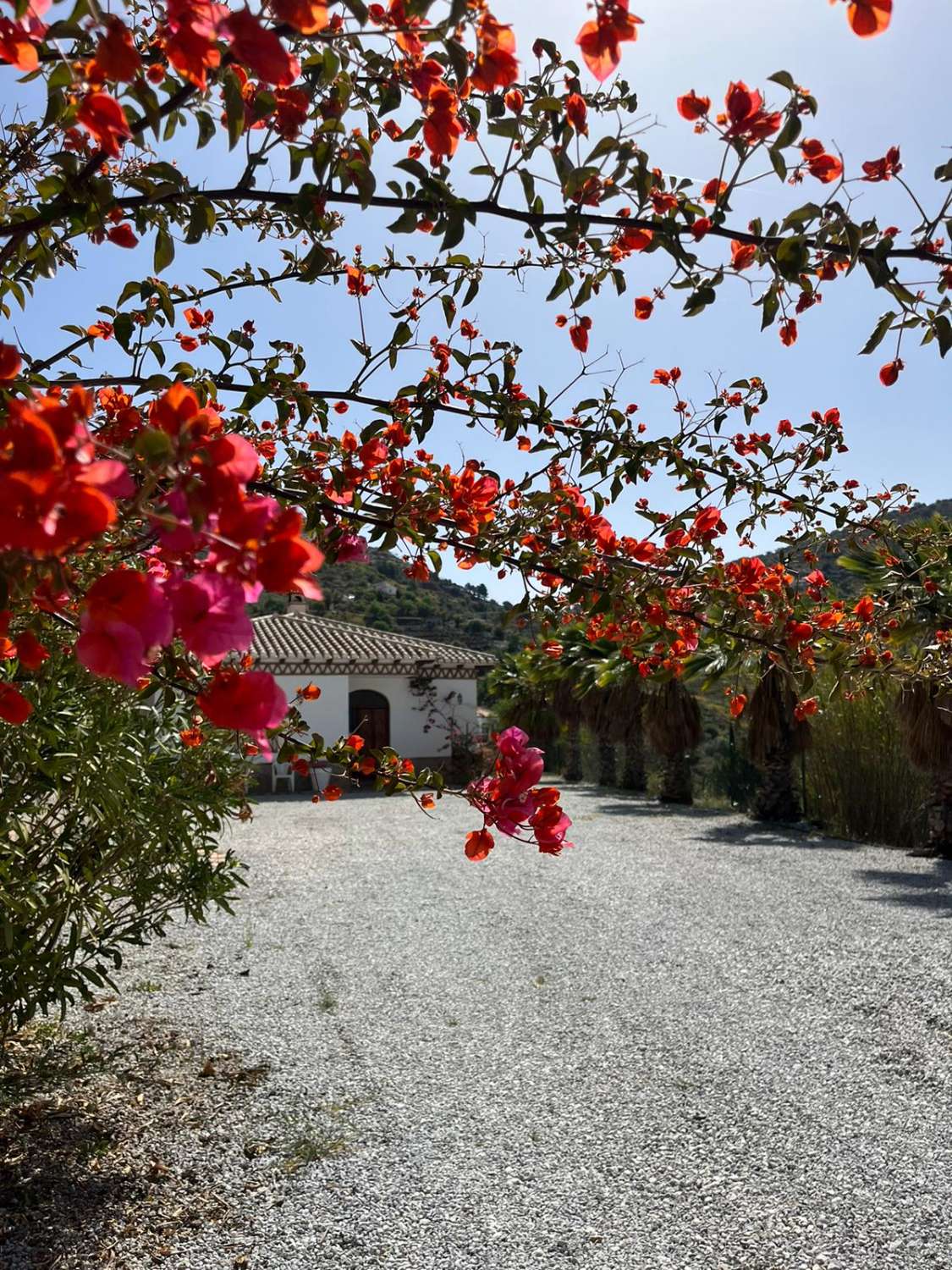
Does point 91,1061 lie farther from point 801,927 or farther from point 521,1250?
point 801,927

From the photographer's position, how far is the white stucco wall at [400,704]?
60.1 feet

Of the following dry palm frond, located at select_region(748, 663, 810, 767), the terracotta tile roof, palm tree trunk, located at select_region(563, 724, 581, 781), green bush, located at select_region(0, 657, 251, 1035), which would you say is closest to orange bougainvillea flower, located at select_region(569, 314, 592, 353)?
green bush, located at select_region(0, 657, 251, 1035)

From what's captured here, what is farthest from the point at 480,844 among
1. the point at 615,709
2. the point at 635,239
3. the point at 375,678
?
the point at 375,678

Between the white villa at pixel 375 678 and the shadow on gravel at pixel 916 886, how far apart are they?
11128mm

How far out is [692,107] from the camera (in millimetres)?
1311

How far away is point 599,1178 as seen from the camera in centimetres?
291

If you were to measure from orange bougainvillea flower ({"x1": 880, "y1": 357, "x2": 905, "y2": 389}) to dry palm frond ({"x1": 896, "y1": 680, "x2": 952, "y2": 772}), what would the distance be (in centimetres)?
747

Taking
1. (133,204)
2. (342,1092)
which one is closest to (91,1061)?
(342,1092)

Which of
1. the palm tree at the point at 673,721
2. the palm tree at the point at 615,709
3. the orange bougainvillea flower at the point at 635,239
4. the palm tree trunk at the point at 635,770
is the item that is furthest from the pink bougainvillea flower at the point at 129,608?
the palm tree trunk at the point at 635,770

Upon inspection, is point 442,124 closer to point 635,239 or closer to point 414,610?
point 635,239

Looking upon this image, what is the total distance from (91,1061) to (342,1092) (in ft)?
3.32

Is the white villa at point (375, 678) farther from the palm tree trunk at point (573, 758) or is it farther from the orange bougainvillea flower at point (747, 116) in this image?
the orange bougainvillea flower at point (747, 116)

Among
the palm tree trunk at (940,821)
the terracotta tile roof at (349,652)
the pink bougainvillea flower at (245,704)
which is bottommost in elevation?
the palm tree trunk at (940,821)

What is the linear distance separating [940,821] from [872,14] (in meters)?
Answer: 9.52
